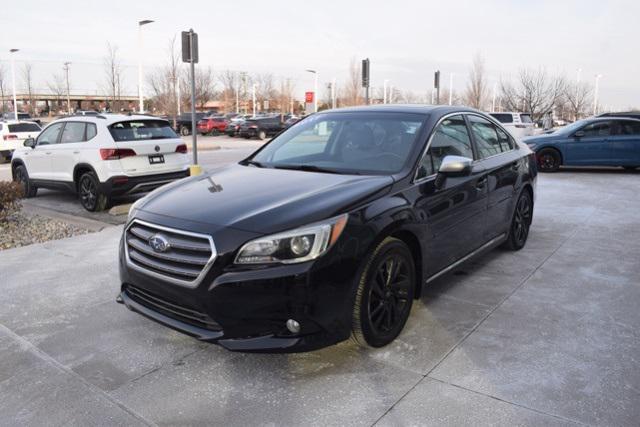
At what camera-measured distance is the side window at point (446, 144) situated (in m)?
4.16

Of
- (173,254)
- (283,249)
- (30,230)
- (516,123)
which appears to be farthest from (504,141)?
(516,123)

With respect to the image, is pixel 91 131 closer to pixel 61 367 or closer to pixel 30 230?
pixel 30 230

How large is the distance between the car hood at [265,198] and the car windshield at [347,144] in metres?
0.26

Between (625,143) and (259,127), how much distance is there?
2434cm

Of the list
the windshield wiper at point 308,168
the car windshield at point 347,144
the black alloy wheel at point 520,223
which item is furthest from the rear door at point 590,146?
the windshield wiper at point 308,168

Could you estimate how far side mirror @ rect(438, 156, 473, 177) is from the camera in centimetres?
402

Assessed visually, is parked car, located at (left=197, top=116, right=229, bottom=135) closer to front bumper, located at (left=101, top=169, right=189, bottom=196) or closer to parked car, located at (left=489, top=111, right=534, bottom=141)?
parked car, located at (left=489, top=111, right=534, bottom=141)

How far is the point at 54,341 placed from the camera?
3.88 meters

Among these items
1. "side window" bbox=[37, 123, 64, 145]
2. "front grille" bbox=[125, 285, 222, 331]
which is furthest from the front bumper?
"front grille" bbox=[125, 285, 222, 331]

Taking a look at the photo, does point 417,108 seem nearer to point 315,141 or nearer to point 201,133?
point 315,141

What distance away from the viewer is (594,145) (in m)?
14.2

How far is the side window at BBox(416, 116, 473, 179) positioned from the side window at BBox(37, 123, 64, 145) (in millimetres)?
8042

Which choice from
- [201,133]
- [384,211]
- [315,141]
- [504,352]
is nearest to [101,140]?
[315,141]

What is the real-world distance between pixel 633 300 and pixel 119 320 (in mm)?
4235
